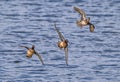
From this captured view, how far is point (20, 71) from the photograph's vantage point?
123 ft

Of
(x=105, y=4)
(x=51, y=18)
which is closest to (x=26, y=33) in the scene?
(x=51, y=18)

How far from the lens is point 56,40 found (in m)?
44.2

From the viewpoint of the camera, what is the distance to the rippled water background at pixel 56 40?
3697 cm

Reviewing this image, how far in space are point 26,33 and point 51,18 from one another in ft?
16.8

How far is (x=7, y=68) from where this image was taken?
38.2 metres

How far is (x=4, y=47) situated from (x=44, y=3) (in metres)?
15.3

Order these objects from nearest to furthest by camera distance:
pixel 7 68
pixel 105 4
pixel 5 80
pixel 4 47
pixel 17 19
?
pixel 5 80 → pixel 7 68 → pixel 4 47 → pixel 17 19 → pixel 105 4

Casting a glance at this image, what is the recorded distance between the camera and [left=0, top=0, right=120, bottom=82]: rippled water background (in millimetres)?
36969

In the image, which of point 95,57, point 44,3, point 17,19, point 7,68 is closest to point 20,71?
point 7,68

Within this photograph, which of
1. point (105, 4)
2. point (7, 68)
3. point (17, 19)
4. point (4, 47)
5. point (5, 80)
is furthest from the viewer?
point (105, 4)

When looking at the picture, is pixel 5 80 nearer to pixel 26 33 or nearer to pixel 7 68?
pixel 7 68

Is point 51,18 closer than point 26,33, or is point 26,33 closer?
point 26,33

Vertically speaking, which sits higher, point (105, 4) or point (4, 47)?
point (4, 47)

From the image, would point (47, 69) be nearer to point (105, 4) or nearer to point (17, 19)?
point (17, 19)
